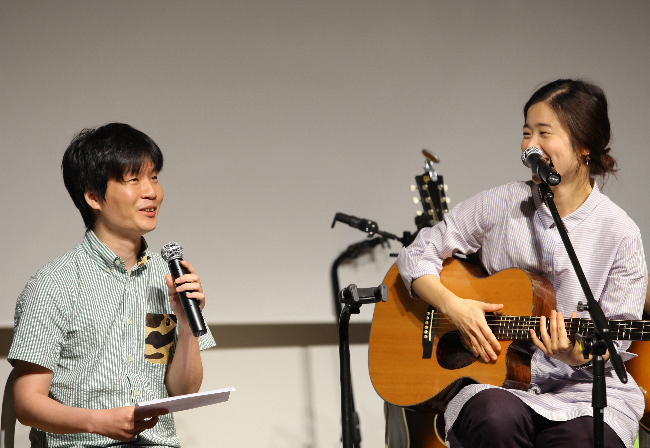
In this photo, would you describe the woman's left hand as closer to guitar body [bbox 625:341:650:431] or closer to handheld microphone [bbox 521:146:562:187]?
handheld microphone [bbox 521:146:562:187]

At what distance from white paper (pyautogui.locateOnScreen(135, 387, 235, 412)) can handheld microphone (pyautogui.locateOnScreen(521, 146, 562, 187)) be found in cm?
101

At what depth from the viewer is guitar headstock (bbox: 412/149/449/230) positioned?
2.89m

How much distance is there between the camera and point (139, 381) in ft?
5.77

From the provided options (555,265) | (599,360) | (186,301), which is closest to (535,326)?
(555,265)

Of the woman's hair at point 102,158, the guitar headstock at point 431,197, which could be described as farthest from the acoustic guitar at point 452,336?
the woman's hair at point 102,158

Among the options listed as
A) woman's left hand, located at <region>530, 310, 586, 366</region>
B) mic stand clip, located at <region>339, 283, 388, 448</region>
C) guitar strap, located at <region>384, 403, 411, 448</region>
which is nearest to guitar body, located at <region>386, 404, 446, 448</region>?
guitar strap, located at <region>384, 403, 411, 448</region>

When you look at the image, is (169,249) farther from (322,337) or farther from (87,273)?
(322,337)

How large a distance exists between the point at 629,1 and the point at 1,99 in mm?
3421

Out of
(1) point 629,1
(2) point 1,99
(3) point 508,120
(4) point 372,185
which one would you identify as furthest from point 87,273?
(1) point 629,1

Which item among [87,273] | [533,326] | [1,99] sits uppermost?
[1,99]

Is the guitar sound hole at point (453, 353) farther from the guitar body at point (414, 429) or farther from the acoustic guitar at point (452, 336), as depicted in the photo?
the guitar body at point (414, 429)

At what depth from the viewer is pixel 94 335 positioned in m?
1.72

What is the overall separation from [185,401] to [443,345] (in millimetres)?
1015

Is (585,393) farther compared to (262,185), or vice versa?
(262,185)
